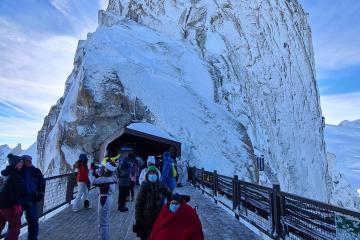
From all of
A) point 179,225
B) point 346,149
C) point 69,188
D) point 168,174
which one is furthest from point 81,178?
point 346,149

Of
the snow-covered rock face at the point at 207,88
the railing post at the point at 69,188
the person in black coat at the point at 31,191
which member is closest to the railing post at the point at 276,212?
the person in black coat at the point at 31,191

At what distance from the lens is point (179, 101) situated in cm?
3722

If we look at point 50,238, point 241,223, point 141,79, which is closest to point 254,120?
point 141,79

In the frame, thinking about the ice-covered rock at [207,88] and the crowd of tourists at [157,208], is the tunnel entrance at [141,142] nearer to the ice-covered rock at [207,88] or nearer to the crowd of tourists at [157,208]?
the ice-covered rock at [207,88]

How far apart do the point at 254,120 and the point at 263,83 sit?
34.3ft

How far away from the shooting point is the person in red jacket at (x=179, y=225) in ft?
11.9

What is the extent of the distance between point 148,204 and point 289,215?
2.83 metres

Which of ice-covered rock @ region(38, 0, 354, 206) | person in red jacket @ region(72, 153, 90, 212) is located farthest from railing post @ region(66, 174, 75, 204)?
ice-covered rock @ region(38, 0, 354, 206)

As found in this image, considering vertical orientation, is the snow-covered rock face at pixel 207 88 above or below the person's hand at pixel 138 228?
above

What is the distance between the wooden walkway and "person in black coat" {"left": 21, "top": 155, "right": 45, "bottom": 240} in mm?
1316

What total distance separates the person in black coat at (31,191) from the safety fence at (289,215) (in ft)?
15.3

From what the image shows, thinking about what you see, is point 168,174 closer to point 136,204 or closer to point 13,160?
point 136,204

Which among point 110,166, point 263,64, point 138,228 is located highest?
point 263,64

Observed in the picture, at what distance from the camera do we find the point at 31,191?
21.4ft
